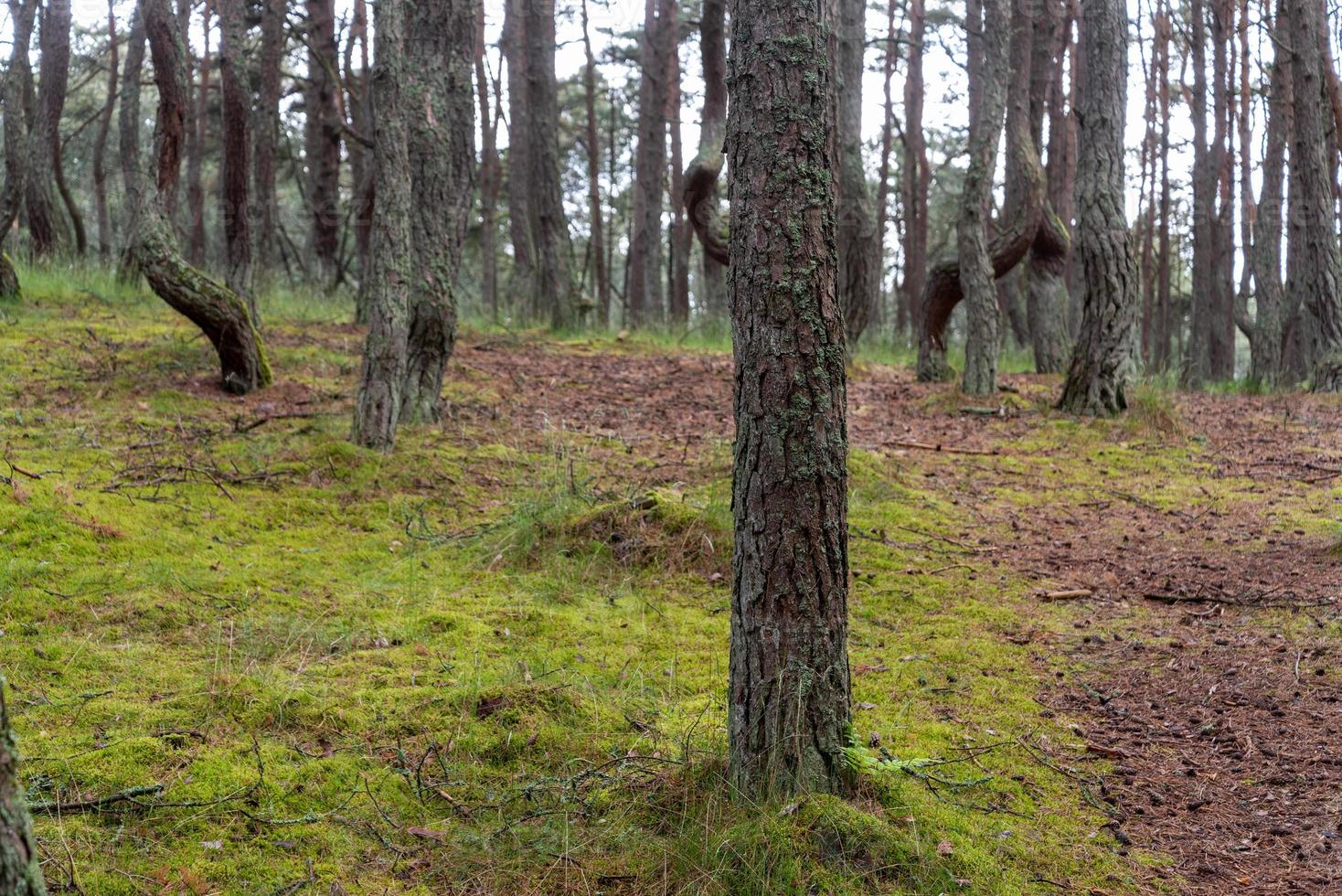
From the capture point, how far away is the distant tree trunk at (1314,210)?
460 inches

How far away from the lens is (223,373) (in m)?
8.52

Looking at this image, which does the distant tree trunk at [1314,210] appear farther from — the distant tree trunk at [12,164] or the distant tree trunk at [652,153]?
the distant tree trunk at [12,164]

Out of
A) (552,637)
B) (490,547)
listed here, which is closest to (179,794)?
(552,637)

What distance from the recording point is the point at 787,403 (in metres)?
3.04

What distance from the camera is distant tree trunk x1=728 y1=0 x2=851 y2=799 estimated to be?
120 inches

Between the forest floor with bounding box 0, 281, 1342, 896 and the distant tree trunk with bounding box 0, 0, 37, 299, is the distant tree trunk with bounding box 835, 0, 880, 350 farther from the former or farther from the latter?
the distant tree trunk with bounding box 0, 0, 37, 299

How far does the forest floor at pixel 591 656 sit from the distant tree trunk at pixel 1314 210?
4.20m

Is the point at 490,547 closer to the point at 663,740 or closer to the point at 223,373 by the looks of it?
the point at 663,740

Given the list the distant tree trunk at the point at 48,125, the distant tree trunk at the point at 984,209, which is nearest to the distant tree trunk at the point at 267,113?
the distant tree trunk at the point at 48,125

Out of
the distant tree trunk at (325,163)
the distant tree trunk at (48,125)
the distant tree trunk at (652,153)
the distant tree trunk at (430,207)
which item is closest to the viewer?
the distant tree trunk at (430,207)

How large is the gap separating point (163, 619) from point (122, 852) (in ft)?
6.07

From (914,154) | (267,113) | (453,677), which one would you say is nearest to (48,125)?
(267,113)

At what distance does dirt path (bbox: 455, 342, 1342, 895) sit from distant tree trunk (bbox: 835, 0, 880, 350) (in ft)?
5.53

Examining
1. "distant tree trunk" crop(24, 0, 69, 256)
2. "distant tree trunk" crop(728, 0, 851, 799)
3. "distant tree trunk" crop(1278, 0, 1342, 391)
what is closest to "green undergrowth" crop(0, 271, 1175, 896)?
"distant tree trunk" crop(728, 0, 851, 799)
